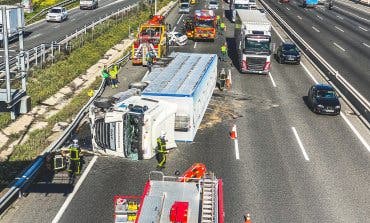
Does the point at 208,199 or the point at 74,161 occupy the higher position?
the point at 208,199

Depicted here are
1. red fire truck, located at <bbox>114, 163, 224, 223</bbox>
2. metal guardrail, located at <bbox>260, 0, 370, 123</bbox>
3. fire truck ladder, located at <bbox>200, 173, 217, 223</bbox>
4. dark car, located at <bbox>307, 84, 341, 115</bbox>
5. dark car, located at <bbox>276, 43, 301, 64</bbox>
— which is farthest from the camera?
dark car, located at <bbox>276, 43, 301, 64</bbox>

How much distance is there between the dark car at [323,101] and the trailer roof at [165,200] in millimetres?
18510

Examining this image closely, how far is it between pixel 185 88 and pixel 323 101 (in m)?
10.7

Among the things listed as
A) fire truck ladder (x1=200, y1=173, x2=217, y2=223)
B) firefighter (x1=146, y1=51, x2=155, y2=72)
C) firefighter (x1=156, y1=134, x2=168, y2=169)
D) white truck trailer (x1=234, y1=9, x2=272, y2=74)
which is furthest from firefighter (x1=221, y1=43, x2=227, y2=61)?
fire truck ladder (x1=200, y1=173, x2=217, y2=223)

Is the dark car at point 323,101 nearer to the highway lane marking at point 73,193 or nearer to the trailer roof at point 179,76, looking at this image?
the trailer roof at point 179,76

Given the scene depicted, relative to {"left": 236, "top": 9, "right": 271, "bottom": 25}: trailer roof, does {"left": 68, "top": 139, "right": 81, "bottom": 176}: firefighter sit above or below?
below

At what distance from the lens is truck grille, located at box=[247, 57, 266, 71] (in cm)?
4206

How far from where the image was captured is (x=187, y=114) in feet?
87.8

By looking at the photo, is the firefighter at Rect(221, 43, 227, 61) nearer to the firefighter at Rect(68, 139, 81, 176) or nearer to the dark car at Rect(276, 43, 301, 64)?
the dark car at Rect(276, 43, 301, 64)

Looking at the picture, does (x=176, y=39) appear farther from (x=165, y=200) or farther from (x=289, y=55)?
(x=165, y=200)

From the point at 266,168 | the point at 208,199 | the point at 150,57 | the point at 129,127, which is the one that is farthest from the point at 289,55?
the point at 208,199

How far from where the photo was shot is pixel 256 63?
42.2 m

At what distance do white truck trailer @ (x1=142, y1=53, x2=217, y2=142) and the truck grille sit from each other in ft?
25.7

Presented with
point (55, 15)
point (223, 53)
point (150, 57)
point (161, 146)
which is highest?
point (55, 15)
